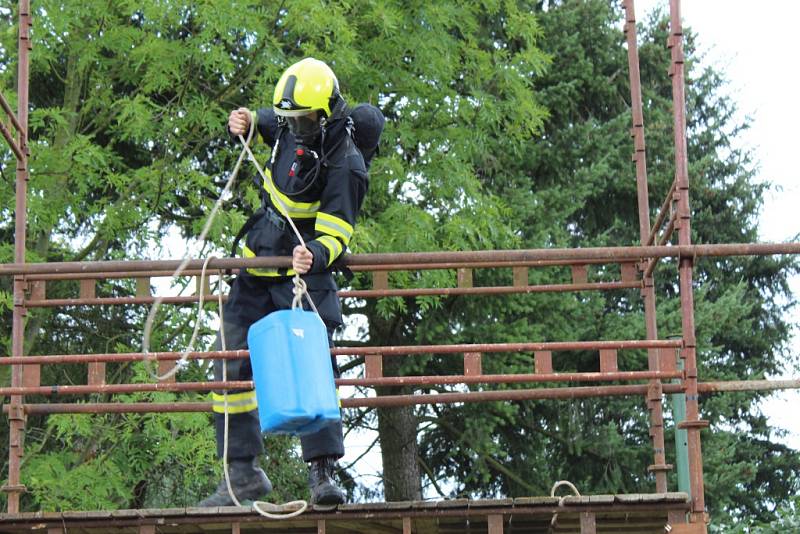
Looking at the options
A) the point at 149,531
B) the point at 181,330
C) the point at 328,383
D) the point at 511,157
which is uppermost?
Result: the point at 511,157

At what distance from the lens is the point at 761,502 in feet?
70.7

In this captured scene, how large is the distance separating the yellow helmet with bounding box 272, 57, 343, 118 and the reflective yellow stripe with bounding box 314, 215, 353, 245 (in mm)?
506

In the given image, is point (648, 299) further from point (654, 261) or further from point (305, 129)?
point (305, 129)

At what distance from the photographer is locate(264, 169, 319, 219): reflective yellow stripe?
23.8 feet

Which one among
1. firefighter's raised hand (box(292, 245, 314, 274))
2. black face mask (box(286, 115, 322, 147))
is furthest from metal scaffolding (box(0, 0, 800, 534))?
black face mask (box(286, 115, 322, 147))

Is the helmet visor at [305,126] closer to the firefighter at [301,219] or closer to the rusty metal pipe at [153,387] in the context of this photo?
the firefighter at [301,219]

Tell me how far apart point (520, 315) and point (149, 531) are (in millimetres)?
12499

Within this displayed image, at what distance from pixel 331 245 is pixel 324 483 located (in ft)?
3.63

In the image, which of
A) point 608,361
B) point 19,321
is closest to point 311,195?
point 608,361

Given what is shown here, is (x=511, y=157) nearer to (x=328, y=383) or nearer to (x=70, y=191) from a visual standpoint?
(x=70, y=191)

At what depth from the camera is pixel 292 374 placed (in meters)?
6.21

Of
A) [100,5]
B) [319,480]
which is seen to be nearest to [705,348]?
[100,5]

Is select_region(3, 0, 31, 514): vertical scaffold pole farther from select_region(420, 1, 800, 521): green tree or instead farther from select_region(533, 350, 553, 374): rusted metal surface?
select_region(420, 1, 800, 521): green tree

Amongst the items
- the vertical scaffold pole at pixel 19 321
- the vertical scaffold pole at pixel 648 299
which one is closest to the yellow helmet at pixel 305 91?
the vertical scaffold pole at pixel 19 321
